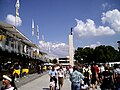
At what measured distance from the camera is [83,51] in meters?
131

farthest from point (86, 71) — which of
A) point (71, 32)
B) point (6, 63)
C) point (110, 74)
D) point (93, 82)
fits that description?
point (71, 32)

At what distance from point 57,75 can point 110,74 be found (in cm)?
522

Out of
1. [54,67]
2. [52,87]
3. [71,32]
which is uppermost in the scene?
[71,32]

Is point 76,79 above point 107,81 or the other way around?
above

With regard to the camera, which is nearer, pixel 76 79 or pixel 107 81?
pixel 76 79

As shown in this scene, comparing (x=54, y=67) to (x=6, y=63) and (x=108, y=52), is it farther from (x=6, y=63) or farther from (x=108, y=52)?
(x=108, y=52)

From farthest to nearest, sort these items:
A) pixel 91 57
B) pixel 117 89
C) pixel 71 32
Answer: pixel 91 57, pixel 71 32, pixel 117 89

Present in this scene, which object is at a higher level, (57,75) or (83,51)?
(83,51)

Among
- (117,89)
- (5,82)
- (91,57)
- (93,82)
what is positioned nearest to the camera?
(5,82)

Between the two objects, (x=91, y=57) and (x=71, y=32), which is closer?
(x=71, y=32)

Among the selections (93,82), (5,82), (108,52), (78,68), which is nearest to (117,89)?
(78,68)

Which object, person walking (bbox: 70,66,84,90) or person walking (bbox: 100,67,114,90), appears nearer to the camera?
person walking (bbox: 70,66,84,90)

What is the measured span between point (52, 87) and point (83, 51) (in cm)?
11587

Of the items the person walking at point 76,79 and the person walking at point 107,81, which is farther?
the person walking at point 107,81
